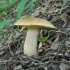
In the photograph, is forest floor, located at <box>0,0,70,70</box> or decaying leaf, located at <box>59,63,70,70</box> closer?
decaying leaf, located at <box>59,63,70,70</box>

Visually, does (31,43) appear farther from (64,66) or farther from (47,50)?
(64,66)

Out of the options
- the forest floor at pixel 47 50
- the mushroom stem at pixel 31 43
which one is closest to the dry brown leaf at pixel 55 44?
→ the forest floor at pixel 47 50

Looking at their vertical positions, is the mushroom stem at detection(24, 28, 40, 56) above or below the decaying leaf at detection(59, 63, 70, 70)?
above

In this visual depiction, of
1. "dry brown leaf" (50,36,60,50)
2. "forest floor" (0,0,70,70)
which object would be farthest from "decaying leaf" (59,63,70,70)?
"dry brown leaf" (50,36,60,50)

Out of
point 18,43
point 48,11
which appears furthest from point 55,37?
point 48,11

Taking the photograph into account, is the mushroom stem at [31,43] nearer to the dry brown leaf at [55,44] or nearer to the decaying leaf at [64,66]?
the dry brown leaf at [55,44]

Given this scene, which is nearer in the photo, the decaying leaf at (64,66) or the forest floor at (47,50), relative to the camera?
the decaying leaf at (64,66)

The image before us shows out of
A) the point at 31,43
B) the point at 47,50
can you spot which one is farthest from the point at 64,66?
the point at 31,43

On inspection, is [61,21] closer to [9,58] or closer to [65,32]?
[65,32]

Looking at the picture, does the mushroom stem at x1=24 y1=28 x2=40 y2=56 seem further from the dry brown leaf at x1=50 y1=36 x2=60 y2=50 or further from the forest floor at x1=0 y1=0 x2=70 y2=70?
the dry brown leaf at x1=50 y1=36 x2=60 y2=50
